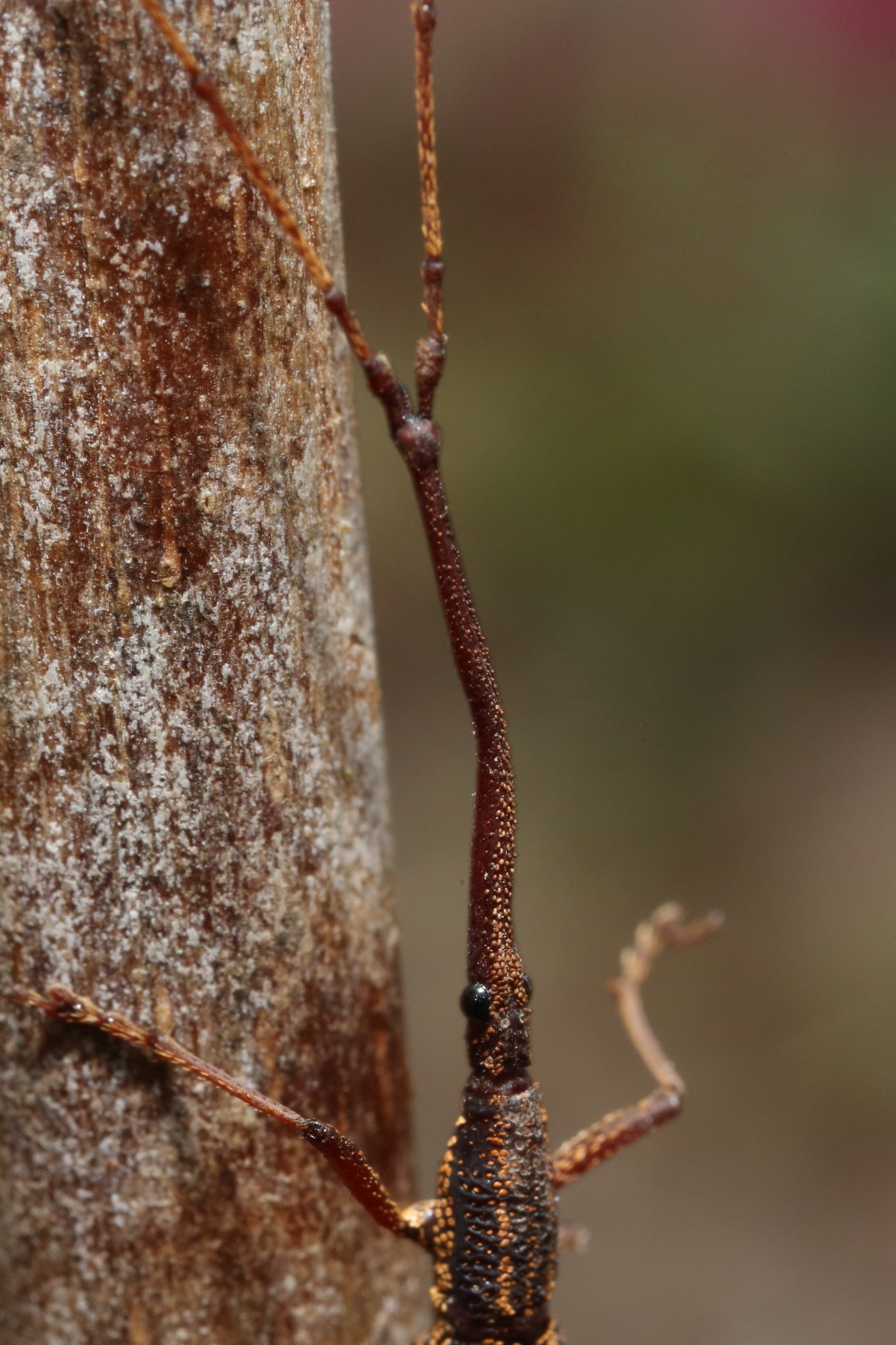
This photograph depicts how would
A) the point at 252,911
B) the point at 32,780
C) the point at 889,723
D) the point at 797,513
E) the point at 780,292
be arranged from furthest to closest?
the point at 889,723 < the point at 797,513 < the point at 780,292 < the point at 252,911 < the point at 32,780

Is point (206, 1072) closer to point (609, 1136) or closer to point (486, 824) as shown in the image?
point (486, 824)

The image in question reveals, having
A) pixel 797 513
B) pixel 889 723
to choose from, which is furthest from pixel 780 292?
pixel 889 723

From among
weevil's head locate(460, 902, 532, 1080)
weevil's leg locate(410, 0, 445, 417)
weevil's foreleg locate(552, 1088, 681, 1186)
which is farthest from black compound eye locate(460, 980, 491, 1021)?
weevil's leg locate(410, 0, 445, 417)

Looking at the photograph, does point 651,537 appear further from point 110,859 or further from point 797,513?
point 110,859

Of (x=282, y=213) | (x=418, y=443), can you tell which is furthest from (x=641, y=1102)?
(x=282, y=213)

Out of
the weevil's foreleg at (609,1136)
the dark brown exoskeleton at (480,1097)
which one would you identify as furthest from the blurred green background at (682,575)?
the dark brown exoskeleton at (480,1097)

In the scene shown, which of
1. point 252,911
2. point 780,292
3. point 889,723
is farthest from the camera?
point 889,723

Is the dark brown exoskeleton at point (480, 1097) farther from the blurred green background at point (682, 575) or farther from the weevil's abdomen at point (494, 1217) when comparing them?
the blurred green background at point (682, 575)
